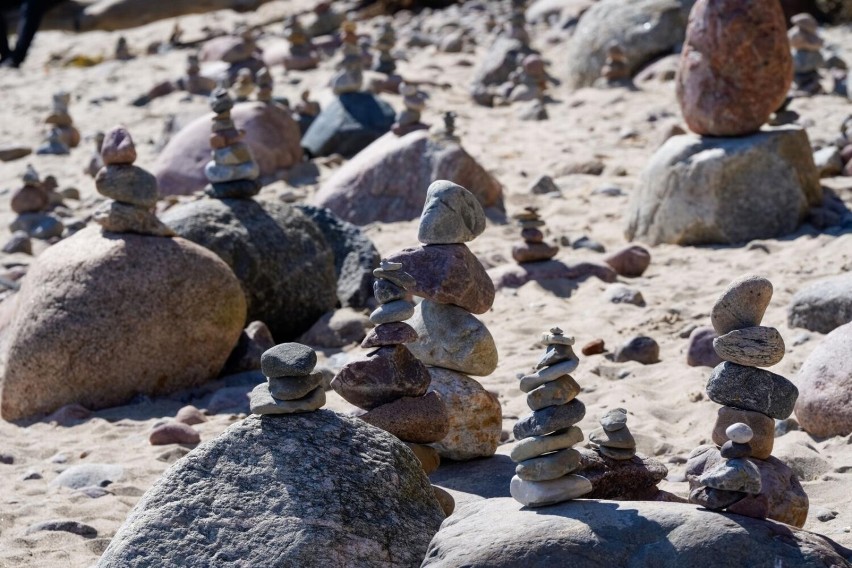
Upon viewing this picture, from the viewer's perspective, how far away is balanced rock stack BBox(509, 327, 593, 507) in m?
3.07

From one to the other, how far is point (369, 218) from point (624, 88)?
4.13 m

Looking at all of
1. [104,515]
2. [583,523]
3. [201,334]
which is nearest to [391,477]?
[583,523]

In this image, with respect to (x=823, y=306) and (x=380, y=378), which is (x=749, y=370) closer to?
(x=380, y=378)

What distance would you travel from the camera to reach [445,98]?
1270 cm

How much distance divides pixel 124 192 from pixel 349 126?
205 inches

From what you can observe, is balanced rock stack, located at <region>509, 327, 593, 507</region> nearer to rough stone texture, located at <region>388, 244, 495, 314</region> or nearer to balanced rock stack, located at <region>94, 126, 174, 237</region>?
rough stone texture, located at <region>388, 244, 495, 314</region>

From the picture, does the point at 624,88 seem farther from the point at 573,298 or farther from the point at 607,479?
the point at 607,479

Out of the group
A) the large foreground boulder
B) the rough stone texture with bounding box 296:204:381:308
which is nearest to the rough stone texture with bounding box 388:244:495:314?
the large foreground boulder

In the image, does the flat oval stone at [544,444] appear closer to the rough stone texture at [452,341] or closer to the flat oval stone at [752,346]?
the flat oval stone at [752,346]

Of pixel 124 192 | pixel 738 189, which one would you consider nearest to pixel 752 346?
pixel 124 192

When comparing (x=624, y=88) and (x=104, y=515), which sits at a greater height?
(x=104, y=515)

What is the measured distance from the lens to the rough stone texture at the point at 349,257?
7.10 metres

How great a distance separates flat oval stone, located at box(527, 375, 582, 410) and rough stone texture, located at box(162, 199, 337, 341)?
3.61 metres

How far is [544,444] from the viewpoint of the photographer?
3.12 metres
